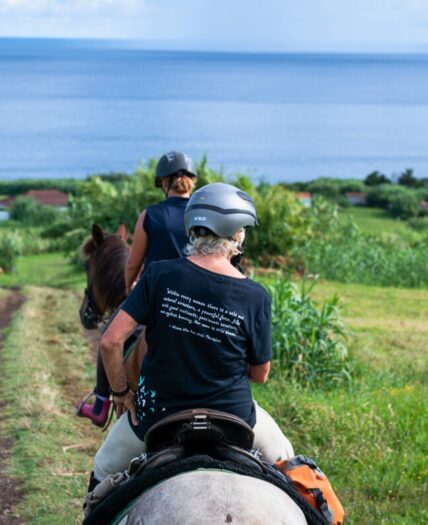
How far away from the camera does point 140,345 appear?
479 cm

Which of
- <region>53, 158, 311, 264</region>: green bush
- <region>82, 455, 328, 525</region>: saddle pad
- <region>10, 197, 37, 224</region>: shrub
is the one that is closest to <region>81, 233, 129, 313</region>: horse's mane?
<region>82, 455, 328, 525</region>: saddle pad

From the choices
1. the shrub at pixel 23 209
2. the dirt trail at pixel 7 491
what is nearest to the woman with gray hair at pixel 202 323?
the dirt trail at pixel 7 491

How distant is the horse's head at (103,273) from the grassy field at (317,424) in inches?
49.6

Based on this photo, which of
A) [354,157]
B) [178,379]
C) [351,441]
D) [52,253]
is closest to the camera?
[178,379]

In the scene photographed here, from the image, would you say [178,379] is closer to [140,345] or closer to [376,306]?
[140,345]

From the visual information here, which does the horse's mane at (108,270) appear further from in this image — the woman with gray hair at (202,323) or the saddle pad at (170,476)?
the saddle pad at (170,476)

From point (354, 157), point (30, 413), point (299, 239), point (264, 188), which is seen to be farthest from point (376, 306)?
point (354, 157)

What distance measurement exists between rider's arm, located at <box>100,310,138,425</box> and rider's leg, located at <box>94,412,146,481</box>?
0.23ft

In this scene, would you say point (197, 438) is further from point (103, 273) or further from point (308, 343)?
point (308, 343)

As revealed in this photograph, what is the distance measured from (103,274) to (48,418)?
2349 millimetres

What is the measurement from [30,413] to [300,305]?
3.53m

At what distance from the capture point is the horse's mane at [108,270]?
252 inches

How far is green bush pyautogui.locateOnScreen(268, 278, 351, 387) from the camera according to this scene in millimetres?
9758

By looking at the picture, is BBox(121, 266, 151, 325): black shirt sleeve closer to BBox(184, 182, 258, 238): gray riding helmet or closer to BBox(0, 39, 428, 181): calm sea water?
BBox(184, 182, 258, 238): gray riding helmet
